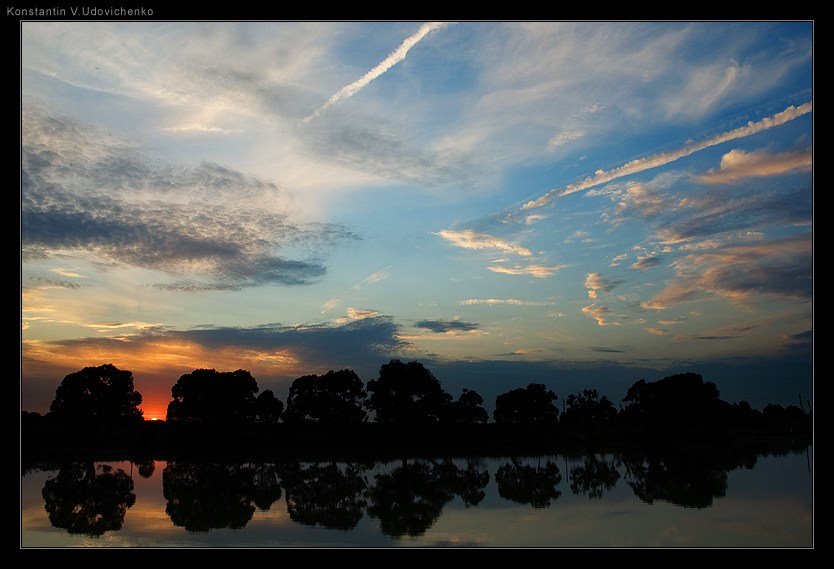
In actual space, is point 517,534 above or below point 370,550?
below

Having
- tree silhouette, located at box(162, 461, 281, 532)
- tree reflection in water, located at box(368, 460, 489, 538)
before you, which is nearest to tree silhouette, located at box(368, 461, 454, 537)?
tree reflection in water, located at box(368, 460, 489, 538)

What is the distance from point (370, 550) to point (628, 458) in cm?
3576

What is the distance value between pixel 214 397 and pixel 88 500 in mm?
47230

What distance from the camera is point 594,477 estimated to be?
2759 centimetres

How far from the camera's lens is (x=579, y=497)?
2111 centimetres

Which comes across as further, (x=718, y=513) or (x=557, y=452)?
(x=557, y=452)

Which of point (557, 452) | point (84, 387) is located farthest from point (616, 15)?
point (84, 387)

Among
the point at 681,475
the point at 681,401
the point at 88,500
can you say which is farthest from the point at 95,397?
the point at 681,401

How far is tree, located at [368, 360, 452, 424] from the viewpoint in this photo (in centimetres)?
6831

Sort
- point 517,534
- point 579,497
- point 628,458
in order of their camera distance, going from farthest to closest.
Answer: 1. point 628,458
2. point 579,497
3. point 517,534

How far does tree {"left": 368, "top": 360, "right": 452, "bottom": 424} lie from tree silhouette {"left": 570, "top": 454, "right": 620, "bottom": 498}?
33635 millimetres

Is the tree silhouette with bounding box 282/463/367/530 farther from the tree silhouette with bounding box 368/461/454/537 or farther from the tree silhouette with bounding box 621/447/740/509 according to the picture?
the tree silhouette with bounding box 621/447/740/509

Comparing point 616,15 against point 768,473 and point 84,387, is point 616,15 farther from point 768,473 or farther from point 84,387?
point 84,387

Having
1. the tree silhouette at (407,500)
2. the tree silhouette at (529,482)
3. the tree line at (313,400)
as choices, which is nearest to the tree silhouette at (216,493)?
the tree silhouette at (407,500)
